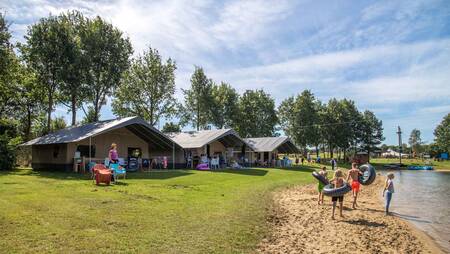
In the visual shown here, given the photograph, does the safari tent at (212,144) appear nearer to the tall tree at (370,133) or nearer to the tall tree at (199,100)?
the tall tree at (199,100)

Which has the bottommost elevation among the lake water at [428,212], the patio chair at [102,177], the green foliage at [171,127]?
the lake water at [428,212]

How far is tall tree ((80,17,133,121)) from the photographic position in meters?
34.0

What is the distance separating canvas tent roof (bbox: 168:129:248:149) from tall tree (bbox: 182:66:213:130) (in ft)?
62.0

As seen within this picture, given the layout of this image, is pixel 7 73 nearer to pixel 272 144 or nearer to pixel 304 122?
pixel 272 144

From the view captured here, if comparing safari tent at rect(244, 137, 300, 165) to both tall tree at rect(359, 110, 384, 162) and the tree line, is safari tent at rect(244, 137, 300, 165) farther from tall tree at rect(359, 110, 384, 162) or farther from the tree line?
tall tree at rect(359, 110, 384, 162)

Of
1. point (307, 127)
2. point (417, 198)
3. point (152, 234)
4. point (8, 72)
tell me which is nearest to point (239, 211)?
point (152, 234)

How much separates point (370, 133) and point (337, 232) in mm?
65208

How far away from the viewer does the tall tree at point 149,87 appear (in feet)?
151

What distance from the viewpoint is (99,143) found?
24.9 metres

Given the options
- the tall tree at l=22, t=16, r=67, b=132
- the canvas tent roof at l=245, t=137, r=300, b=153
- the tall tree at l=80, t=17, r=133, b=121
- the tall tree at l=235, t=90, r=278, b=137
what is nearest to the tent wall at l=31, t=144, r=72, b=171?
the tall tree at l=22, t=16, r=67, b=132

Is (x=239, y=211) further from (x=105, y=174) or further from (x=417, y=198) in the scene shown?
(x=417, y=198)

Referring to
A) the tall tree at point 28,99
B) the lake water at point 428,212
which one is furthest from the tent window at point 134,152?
the lake water at point 428,212

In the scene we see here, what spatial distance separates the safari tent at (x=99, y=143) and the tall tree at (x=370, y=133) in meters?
Result: 49.4

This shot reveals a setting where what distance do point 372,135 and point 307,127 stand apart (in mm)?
17151
